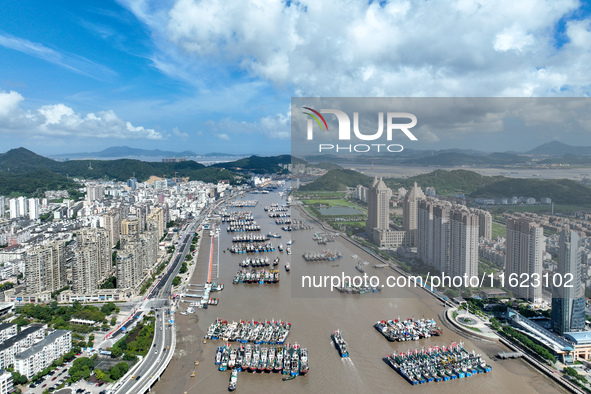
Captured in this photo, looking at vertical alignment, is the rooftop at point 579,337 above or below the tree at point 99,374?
above

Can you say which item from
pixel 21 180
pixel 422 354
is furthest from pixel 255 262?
pixel 21 180

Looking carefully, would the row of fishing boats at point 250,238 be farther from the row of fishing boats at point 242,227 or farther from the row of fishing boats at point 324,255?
the row of fishing boats at point 324,255

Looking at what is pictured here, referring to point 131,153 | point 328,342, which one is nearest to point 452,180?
point 328,342

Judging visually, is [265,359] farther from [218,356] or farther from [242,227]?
[242,227]

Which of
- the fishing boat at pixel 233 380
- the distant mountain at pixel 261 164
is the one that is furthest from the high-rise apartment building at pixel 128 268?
the distant mountain at pixel 261 164

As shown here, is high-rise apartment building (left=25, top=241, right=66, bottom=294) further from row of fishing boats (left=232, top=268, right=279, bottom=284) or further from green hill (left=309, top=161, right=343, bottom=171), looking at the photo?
green hill (left=309, top=161, right=343, bottom=171)

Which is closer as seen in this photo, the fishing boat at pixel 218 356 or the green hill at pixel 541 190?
the fishing boat at pixel 218 356

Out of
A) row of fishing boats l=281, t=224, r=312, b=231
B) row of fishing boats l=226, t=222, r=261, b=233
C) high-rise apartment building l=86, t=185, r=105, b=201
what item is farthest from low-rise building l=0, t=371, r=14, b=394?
high-rise apartment building l=86, t=185, r=105, b=201
